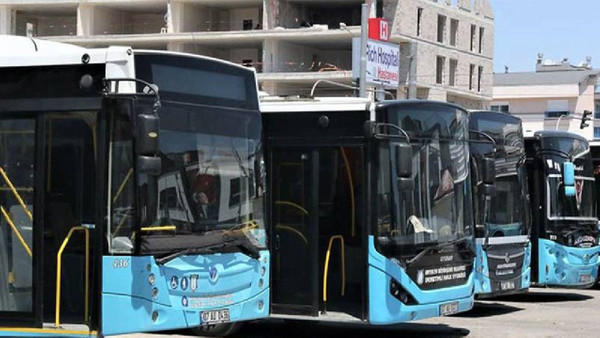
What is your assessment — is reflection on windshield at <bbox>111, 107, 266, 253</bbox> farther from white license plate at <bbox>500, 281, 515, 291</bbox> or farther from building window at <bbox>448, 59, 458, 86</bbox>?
building window at <bbox>448, 59, 458, 86</bbox>

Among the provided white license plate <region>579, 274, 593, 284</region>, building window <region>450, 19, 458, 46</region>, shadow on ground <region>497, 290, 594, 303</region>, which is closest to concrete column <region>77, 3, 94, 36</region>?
building window <region>450, 19, 458, 46</region>

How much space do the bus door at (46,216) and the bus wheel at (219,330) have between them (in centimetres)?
464

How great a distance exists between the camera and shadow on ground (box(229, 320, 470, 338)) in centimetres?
1678

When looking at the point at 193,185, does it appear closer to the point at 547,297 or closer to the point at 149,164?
the point at 149,164

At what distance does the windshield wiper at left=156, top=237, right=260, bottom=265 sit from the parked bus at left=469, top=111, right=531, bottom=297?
5947 millimetres

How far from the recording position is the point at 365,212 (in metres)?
14.9

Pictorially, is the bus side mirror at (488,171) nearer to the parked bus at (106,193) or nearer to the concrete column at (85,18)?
the parked bus at (106,193)

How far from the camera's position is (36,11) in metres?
73.7

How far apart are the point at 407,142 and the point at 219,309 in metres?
3.84

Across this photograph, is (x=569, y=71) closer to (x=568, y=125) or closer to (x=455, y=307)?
(x=568, y=125)

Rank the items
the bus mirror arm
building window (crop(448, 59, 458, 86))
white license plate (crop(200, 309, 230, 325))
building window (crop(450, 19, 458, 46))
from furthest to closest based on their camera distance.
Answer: building window (crop(450, 19, 458, 46))
building window (crop(448, 59, 458, 86))
the bus mirror arm
white license plate (crop(200, 309, 230, 325))

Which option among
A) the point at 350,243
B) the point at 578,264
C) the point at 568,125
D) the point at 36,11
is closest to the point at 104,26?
the point at 36,11

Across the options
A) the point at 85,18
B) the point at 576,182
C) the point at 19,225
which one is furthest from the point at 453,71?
the point at 19,225

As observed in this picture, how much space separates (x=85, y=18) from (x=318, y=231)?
57.7 meters
